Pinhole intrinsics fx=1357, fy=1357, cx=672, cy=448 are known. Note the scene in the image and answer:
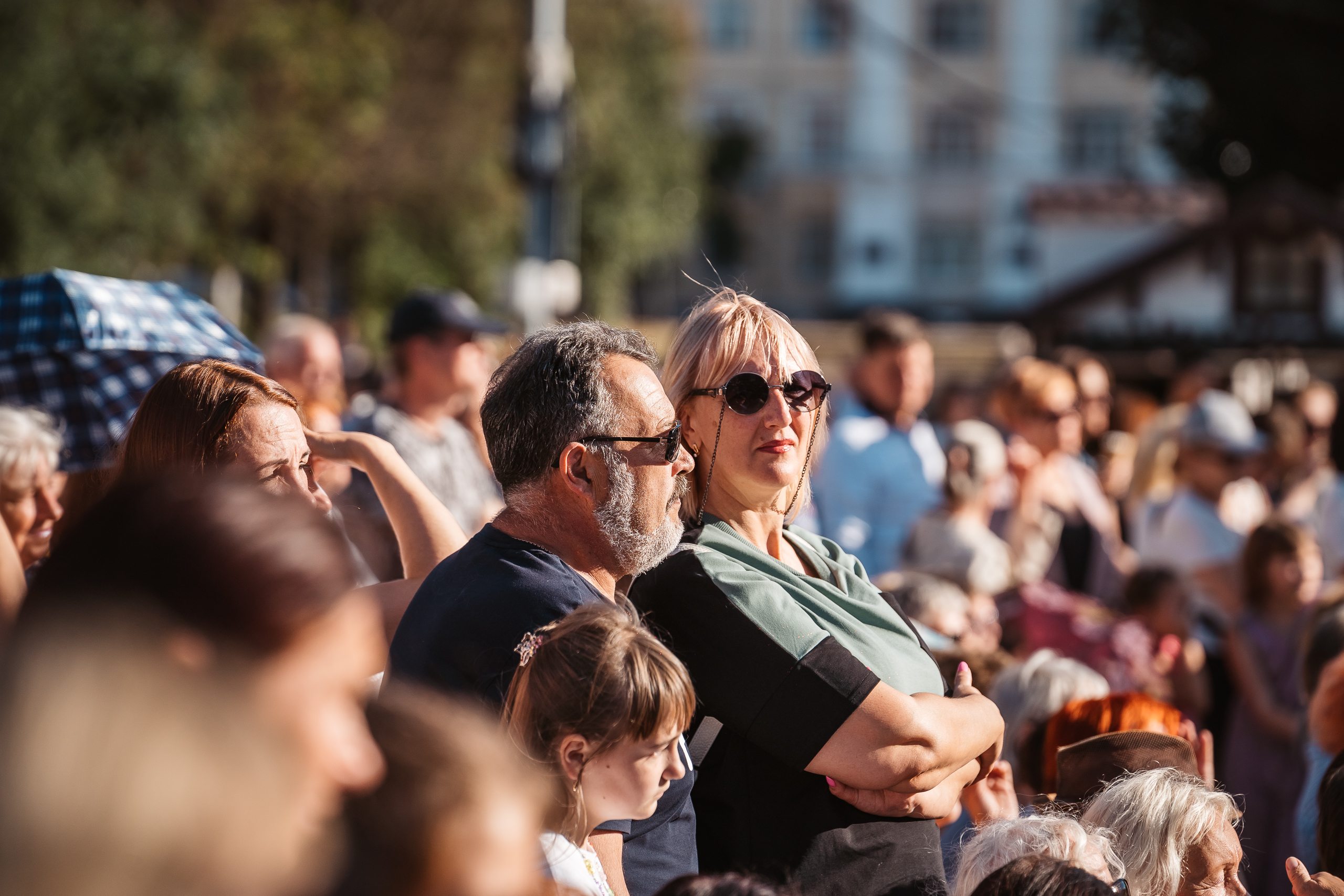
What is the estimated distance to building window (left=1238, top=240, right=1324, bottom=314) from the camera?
23312mm

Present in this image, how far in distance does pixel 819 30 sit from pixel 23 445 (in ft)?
177

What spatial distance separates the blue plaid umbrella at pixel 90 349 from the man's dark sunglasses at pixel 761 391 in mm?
1739

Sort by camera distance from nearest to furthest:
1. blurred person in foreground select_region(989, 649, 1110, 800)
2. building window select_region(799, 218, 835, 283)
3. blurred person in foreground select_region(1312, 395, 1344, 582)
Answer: blurred person in foreground select_region(989, 649, 1110, 800), blurred person in foreground select_region(1312, 395, 1344, 582), building window select_region(799, 218, 835, 283)

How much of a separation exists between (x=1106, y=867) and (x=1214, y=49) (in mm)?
29606

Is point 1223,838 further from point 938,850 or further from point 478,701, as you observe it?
point 478,701

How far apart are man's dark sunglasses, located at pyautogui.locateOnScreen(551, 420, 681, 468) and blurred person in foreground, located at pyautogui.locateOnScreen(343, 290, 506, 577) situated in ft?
8.68

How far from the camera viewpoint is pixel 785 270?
56.9m

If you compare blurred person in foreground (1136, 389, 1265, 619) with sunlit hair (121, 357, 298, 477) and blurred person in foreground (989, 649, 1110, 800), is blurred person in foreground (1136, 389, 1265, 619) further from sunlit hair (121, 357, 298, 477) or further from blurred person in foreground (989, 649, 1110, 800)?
sunlit hair (121, 357, 298, 477)

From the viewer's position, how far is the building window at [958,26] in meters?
51.4

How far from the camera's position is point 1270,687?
4.98 meters

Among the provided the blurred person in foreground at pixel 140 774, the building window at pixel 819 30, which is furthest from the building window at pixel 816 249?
the blurred person in foreground at pixel 140 774

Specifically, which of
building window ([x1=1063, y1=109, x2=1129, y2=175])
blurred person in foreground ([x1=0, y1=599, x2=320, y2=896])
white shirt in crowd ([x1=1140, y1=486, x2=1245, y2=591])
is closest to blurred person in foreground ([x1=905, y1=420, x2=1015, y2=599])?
white shirt in crowd ([x1=1140, y1=486, x2=1245, y2=591])

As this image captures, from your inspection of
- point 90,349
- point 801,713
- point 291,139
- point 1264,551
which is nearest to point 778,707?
point 801,713

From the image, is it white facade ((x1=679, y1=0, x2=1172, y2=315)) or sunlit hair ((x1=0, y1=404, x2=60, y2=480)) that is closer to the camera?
sunlit hair ((x1=0, y1=404, x2=60, y2=480))
